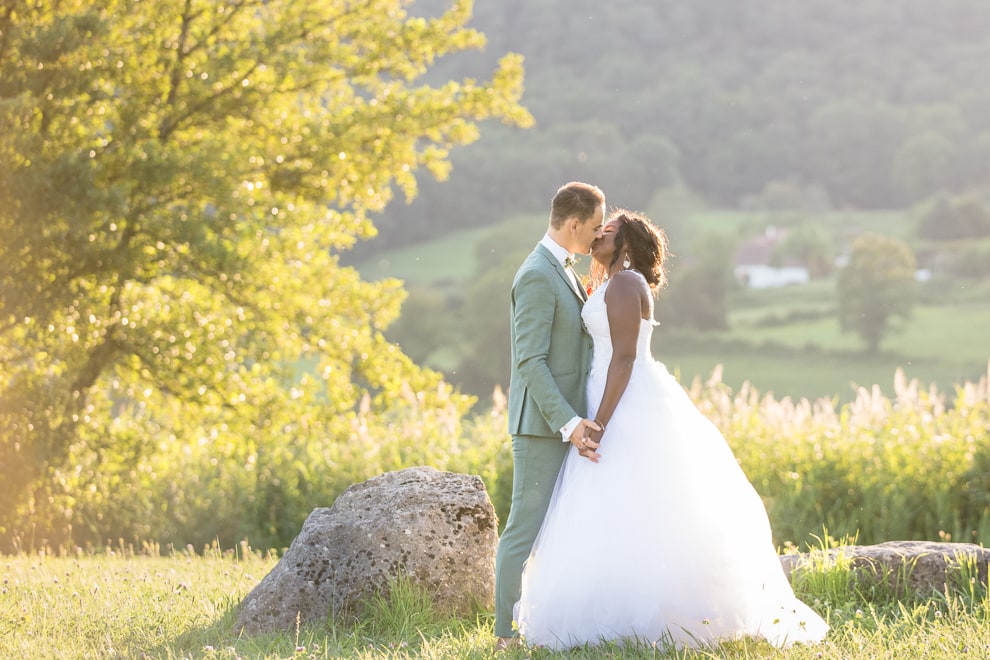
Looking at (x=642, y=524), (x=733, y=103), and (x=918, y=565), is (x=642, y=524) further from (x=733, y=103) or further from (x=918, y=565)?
(x=733, y=103)

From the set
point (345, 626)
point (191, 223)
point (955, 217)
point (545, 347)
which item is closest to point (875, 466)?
point (545, 347)

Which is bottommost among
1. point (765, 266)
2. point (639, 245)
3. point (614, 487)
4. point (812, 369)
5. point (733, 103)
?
point (812, 369)

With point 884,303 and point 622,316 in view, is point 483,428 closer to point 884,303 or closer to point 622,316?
point 622,316

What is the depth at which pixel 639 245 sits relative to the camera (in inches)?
207

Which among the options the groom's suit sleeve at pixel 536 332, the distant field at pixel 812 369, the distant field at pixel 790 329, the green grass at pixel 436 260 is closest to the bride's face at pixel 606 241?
the groom's suit sleeve at pixel 536 332

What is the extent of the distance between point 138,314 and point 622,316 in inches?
274

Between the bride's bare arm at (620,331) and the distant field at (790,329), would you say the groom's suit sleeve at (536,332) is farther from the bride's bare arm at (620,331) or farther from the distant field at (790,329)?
the distant field at (790,329)

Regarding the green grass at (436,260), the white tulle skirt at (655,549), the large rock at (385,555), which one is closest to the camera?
the white tulle skirt at (655,549)

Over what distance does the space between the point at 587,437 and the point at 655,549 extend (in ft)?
2.02

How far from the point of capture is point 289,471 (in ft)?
36.1

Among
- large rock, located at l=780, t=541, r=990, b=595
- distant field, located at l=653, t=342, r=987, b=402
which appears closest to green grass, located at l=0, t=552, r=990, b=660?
large rock, located at l=780, t=541, r=990, b=595

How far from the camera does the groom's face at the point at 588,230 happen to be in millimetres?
5293

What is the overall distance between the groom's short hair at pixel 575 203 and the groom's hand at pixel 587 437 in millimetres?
1016

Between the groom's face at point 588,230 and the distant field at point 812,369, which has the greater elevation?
the groom's face at point 588,230
